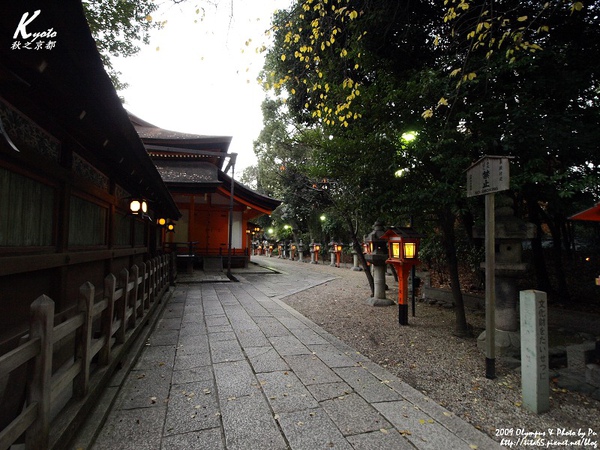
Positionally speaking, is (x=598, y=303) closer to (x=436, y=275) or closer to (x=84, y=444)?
(x=436, y=275)

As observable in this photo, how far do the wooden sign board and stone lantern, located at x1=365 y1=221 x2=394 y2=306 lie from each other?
4.11 meters

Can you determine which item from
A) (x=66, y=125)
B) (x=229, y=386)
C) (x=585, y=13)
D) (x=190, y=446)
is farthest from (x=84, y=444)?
(x=585, y=13)

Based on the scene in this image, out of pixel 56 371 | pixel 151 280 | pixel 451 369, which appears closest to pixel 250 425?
pixel 56 371

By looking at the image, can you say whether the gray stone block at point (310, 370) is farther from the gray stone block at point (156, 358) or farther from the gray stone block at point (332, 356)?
the gray stone block at point (156, 358)

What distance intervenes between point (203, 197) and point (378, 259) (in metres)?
12.9

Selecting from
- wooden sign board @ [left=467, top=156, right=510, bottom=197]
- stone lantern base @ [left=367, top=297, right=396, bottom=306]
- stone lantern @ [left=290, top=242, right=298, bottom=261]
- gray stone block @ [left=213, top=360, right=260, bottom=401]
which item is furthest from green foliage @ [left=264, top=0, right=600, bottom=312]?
stone lantern @ [left=290, top=242, right=298, bottom=261]

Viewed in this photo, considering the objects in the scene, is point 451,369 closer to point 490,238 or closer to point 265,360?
point 490,238

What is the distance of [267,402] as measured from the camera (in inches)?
124

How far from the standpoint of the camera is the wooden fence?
1.88 meters

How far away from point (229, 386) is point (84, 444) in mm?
1433

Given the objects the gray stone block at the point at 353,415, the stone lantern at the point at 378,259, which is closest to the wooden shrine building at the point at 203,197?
the stone lantern at the point at 378,259

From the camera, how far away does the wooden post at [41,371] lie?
6.30 ft

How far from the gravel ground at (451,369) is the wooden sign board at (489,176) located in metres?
2.42

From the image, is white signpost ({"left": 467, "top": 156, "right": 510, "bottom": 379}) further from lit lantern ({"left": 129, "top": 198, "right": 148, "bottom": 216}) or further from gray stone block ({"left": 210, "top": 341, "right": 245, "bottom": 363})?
lit lantern ({"left": 129, "top": 198, "right": 148, "bottom": 216})
